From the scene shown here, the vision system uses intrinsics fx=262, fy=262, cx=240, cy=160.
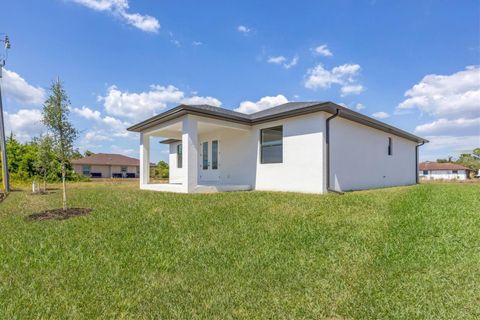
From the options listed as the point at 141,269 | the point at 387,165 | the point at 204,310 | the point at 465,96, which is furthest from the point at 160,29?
the point at 465,96

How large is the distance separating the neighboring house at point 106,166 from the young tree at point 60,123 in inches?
1369

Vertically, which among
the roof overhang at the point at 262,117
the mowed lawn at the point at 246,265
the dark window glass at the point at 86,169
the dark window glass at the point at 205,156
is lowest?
the mowed lawn at the point at 246,265

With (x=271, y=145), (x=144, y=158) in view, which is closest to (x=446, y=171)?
(x=271, y=145)

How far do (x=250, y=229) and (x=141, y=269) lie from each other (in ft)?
7.46

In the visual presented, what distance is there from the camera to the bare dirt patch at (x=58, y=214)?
652 cm

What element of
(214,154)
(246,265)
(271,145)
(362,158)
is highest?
(271,145)

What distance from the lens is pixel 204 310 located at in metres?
2.52

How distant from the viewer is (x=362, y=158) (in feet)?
39.7

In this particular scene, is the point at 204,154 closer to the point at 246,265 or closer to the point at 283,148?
the point at 283,148

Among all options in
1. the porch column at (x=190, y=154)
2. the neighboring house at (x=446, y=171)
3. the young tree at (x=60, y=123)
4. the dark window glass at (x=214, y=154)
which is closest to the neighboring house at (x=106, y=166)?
the dark window glass at (x=214, y=154)

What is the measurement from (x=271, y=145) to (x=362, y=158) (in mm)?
4333

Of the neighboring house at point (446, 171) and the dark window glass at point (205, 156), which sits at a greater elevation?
the dark window glass at point (205, 156)

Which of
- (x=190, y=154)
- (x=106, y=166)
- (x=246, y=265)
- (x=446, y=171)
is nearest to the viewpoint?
(x=246, y=265)

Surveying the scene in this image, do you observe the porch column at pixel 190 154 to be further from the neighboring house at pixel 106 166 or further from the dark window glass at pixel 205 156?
the neighboring house at pixel 106 166
